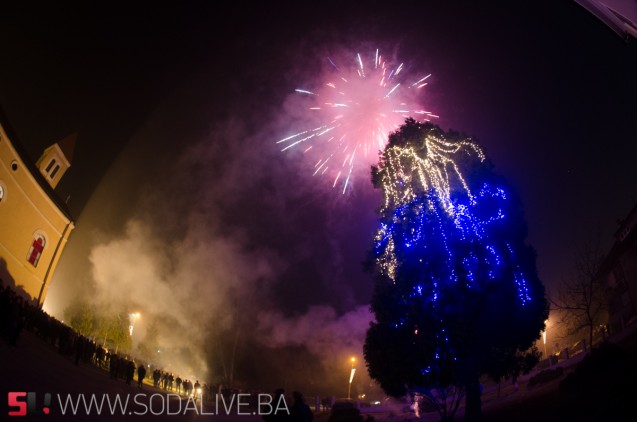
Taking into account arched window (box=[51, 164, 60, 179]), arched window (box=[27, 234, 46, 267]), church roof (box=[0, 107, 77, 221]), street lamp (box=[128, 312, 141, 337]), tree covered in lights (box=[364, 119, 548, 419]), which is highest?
arched window (box=[51, 164, 60, 179])

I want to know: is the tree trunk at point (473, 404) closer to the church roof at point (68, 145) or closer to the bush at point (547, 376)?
the bush at point (547, 376)

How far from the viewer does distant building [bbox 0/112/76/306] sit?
2361 centimetres

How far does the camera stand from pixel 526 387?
17797mm

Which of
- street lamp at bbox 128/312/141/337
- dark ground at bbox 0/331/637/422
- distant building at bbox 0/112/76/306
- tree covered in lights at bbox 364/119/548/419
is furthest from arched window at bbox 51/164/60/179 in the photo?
tree covered in lights at bbox 364/119/548/419

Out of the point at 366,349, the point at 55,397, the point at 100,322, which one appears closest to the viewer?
the point at 55,397

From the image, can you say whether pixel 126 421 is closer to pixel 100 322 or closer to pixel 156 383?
pixel 156 383

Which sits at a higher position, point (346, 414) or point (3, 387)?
point (3, 387)

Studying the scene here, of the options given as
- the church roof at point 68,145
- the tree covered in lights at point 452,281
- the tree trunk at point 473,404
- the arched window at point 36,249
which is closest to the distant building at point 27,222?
the arched window at point 36,249

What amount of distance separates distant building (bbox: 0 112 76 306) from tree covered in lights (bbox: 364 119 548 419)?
22.1 meters

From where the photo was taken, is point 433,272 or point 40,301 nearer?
point 433,272

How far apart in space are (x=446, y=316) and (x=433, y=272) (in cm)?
157

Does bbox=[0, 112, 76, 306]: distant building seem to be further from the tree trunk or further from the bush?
Result: the bush

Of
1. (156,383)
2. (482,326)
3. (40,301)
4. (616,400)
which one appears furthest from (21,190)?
(616,400)

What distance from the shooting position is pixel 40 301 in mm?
29875
